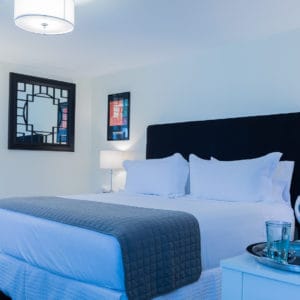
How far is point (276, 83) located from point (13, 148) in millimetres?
3076

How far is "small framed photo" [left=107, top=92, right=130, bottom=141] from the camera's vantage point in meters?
4.91

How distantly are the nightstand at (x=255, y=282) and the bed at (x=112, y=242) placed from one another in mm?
607

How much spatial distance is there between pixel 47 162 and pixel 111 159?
0.96 meters

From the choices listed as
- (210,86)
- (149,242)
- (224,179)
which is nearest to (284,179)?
(224,179)

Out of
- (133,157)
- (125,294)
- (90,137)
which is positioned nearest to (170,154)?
(133,157)

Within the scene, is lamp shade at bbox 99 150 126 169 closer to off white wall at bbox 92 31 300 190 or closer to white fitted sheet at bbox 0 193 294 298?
off white wall at bbox 92 31 300 190

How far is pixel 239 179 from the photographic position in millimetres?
3098

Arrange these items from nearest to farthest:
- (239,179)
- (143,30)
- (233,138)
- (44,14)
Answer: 1. (44,14)
2. (239,179)
3. (143,30)
4. (233,138)

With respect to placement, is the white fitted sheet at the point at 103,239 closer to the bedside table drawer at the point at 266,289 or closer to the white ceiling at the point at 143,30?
the bedside table drawer at the point at 266,289

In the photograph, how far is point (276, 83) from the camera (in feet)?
11.5

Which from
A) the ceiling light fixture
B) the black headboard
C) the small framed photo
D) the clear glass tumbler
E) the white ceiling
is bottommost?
the clear glass tumbler

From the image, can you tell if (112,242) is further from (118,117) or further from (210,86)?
(118,117)

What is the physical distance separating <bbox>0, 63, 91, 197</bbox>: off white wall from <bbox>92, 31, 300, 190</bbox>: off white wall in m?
0.20

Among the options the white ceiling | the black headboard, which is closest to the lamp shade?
the black headboard
